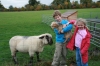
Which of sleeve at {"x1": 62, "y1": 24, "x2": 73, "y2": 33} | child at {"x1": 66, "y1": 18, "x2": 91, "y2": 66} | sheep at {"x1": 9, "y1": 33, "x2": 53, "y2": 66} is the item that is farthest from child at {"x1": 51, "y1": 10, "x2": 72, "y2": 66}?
sheep at {"x1": 9, "y1": 33, "x2": 53, "y2": 66}

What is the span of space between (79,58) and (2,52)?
403 centimetres

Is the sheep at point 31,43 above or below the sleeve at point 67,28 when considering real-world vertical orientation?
below

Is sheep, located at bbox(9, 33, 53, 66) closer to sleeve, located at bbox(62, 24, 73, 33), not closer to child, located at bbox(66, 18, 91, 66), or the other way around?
sleeve, located at bbox(62, 24, 73, 33)

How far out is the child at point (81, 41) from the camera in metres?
5.09

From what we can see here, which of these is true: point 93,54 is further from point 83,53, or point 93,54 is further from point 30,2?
point 30,2

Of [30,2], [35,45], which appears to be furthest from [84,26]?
[30,2]

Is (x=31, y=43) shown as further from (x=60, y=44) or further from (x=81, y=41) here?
(x=81, y=41)

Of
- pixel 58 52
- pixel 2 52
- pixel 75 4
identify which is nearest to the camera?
pixel 58 52

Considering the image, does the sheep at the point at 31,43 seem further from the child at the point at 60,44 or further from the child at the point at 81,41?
the child at the point at 81,41

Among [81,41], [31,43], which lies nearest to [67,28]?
[81,41]

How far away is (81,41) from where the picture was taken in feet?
17.1

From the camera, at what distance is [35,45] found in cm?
662

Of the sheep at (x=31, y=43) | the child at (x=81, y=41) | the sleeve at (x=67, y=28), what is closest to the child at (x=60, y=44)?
the sleeve at (x=67, y=28)

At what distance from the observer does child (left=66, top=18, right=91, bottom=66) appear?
16.7ft
